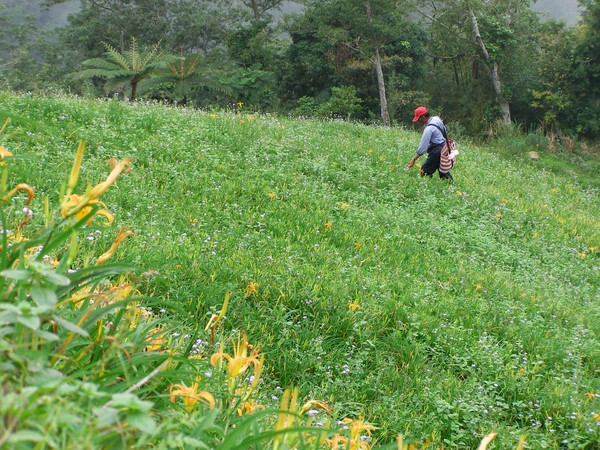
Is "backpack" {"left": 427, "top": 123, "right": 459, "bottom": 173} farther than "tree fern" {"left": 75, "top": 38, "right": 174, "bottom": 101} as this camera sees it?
No

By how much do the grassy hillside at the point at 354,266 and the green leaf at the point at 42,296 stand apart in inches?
15.1

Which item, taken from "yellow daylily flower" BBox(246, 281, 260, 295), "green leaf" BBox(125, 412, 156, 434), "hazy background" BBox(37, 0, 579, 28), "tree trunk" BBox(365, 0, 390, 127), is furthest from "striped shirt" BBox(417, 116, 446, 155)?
"hazy background" BBox(37, 0, 579, 28)

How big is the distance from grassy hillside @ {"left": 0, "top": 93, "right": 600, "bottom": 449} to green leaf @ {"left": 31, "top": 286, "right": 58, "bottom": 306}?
0.38m

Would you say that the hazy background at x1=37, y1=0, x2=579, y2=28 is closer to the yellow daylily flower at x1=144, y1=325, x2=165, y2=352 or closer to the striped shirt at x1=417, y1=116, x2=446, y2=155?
the striped shirt at x1=417, y1=116, x2=446, y2=155

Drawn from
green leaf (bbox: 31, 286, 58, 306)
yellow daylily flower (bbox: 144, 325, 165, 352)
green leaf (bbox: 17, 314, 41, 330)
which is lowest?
yellow daylily flower (bbox: 144, 325, 165, 352)

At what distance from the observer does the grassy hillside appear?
3.51 m

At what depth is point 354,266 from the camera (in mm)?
5020

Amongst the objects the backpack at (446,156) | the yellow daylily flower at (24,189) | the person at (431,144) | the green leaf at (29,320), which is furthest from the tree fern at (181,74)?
the green leaf at (29,320)

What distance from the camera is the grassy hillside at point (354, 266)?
3508mm

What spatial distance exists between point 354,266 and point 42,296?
4.29 meters

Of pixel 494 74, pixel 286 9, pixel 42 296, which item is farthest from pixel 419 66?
pixel 286 9

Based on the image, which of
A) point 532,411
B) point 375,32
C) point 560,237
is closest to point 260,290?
point 532,411

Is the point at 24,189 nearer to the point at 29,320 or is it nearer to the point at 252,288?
the point at 29,320

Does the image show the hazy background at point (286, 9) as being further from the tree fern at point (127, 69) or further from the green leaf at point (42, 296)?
the green leaf at point (42, 296)
